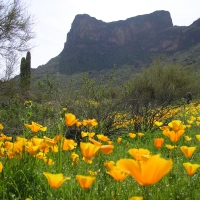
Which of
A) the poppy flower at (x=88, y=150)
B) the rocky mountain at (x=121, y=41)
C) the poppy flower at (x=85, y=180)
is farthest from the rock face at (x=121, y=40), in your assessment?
the poppy flower at (x=85, y=180)

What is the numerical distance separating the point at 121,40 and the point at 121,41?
1.43 ft

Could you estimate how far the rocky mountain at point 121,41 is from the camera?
299ft

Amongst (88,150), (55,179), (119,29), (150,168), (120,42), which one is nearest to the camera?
(150,168)

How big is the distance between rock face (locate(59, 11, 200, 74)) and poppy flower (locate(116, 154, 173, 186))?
84125 millimetres

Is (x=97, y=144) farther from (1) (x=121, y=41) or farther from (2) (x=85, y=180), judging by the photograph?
(1) (x=121, y=41)

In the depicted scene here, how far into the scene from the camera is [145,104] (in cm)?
559

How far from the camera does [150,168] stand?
77cm

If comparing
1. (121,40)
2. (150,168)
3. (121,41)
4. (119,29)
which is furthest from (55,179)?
(119,29)

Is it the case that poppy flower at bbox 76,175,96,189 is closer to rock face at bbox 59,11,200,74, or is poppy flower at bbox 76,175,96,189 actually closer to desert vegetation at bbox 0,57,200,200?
desert vegetation at bbox 0,57,200,200

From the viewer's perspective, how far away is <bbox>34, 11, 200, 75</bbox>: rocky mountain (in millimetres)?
91250

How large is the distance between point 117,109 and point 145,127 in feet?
2.37

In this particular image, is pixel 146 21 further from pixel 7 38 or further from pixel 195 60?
pixel 7 38

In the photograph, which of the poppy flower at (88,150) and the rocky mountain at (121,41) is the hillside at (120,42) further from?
the poppy flower at (88,150)

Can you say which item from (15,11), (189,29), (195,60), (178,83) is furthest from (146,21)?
(15,11)
